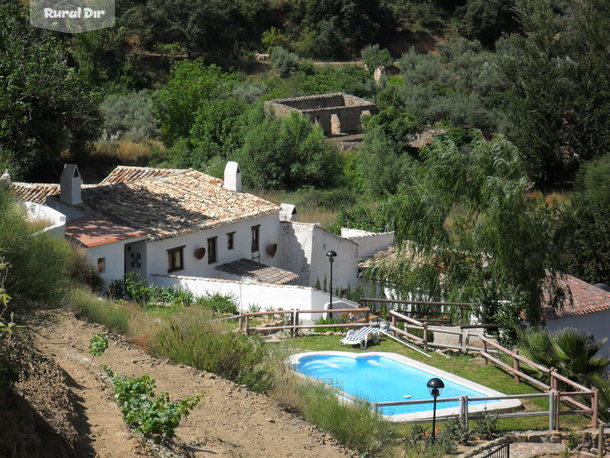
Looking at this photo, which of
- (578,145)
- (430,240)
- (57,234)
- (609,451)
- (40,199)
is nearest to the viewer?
(609,451)

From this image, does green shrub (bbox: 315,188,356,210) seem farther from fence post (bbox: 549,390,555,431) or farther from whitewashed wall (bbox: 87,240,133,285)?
fence post (bbox: 549,390,555,431)

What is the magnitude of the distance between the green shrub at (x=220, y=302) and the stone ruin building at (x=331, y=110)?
27.5m

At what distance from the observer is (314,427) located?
12.7 metres

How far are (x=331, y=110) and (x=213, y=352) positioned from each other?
130 feet

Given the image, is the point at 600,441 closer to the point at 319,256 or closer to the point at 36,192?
the point at 319,256

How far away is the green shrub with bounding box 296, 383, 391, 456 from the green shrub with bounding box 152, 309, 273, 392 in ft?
3.13

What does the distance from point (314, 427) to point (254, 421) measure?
2.92ft

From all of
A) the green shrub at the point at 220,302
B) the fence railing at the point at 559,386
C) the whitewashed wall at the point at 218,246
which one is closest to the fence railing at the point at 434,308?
the green shrub at the point at 220,302

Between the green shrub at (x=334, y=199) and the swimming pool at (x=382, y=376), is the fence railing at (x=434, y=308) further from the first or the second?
the green shrub at (x=334, y=199)

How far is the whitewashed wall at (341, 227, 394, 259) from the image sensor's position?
1188 inches

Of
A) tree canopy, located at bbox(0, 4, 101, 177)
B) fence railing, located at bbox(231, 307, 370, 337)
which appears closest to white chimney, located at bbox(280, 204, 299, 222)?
tree canopy, located at bbox(0, 4, 101, 177)

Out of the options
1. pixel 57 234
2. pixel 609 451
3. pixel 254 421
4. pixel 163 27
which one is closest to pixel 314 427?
pixel 254 421

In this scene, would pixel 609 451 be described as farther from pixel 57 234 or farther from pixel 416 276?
pixel 57 234

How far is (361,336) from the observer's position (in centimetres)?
2030
